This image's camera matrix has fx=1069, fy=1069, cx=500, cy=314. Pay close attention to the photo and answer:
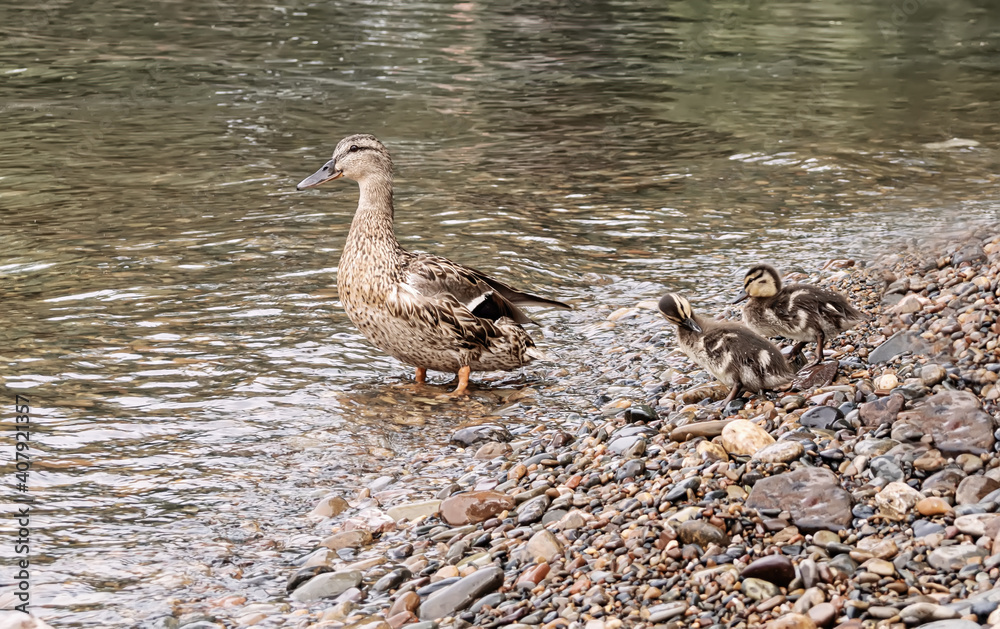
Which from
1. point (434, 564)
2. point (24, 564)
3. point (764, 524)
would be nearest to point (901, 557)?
point (764, 524)

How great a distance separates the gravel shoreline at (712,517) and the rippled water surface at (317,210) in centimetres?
58

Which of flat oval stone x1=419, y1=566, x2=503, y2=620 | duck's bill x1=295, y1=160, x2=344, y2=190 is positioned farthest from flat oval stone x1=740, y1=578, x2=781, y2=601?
duck's bill x1=295, y1=160, x2=344, y2=190

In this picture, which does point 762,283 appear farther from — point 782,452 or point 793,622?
point 793,622

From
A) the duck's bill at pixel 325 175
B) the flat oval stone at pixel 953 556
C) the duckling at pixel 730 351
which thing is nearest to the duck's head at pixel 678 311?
the duckling at pixel 730 351

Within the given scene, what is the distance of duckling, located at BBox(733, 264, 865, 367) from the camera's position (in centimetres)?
640

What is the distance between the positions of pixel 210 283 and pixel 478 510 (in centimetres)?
498

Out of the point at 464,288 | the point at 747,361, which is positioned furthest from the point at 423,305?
the point at 747,361

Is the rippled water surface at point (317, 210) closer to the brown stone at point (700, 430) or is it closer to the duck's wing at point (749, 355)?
the duck's wing at point (749, 355)

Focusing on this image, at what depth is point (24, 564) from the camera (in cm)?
514

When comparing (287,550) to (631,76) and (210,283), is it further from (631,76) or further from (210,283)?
(631,76)

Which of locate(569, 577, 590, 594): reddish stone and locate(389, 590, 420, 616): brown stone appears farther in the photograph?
locate(389, 590, 420, 616): brown stone

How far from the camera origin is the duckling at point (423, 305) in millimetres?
7316

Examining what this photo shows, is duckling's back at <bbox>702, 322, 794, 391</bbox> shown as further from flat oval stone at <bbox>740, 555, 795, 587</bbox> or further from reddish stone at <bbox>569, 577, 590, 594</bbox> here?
reddish stone at <bbox>569, 577, 590, 594</bbox>

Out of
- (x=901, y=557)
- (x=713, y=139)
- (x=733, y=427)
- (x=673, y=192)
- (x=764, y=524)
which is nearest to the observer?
(x=901, y=557)
